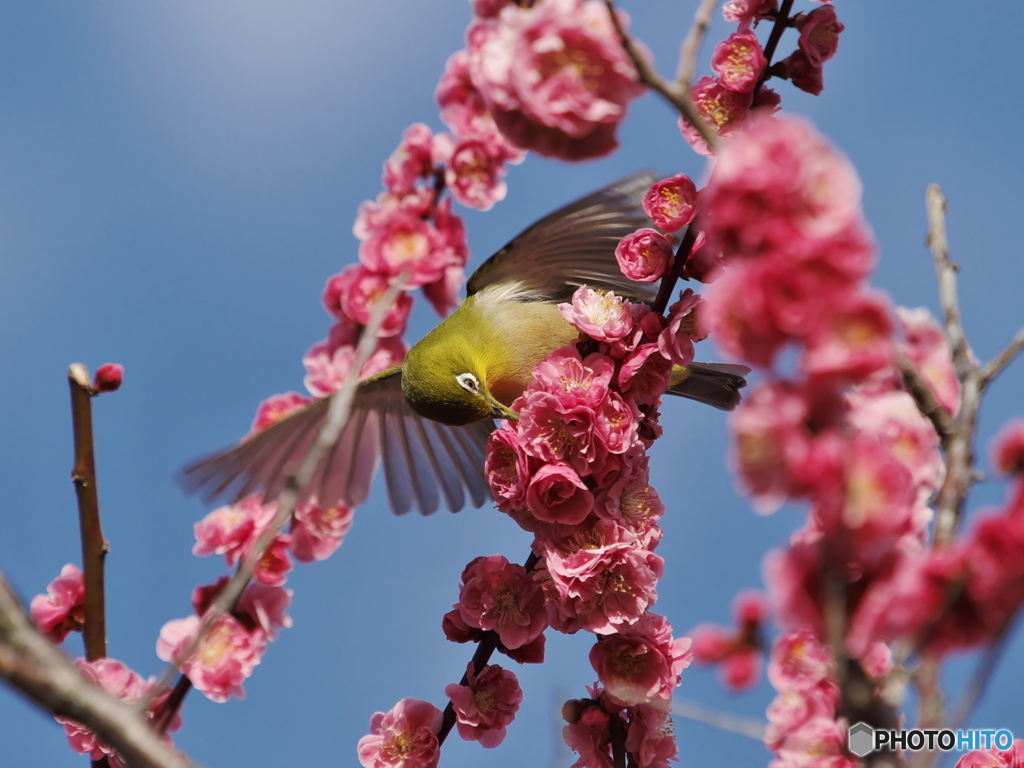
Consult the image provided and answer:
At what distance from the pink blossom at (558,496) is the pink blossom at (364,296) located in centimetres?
129

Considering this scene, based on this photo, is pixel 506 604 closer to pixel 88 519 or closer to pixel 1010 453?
pixel 88 519

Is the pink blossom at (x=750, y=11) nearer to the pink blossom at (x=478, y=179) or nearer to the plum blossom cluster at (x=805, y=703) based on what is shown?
the pink blossom at (x=478, y=179)

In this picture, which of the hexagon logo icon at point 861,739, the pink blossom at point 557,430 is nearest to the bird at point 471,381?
the pink blossom at point 557,430

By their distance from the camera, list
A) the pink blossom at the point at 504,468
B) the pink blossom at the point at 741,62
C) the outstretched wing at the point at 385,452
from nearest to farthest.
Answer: the pink blossom at the point at 741,62 → the pink blossom at the point at 504,468 → the outstretched wing at the point at 385,452

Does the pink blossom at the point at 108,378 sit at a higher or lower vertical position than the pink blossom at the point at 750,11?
lower

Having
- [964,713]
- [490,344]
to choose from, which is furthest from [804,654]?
[490,344]

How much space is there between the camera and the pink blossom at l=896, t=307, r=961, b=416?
140 centimetres

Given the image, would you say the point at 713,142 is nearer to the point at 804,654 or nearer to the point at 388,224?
the point at 804,654

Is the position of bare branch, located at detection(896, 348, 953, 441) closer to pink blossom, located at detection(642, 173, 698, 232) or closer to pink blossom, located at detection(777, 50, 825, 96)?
pink blossom, located at detection(642, 173, 698, 232)

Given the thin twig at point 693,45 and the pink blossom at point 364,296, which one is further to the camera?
the pink blossom at point 364,296

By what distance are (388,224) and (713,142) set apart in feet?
7.45

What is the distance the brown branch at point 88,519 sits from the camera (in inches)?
81.2

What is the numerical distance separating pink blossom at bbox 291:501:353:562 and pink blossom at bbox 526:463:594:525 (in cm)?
82

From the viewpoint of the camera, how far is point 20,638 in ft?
3.70
